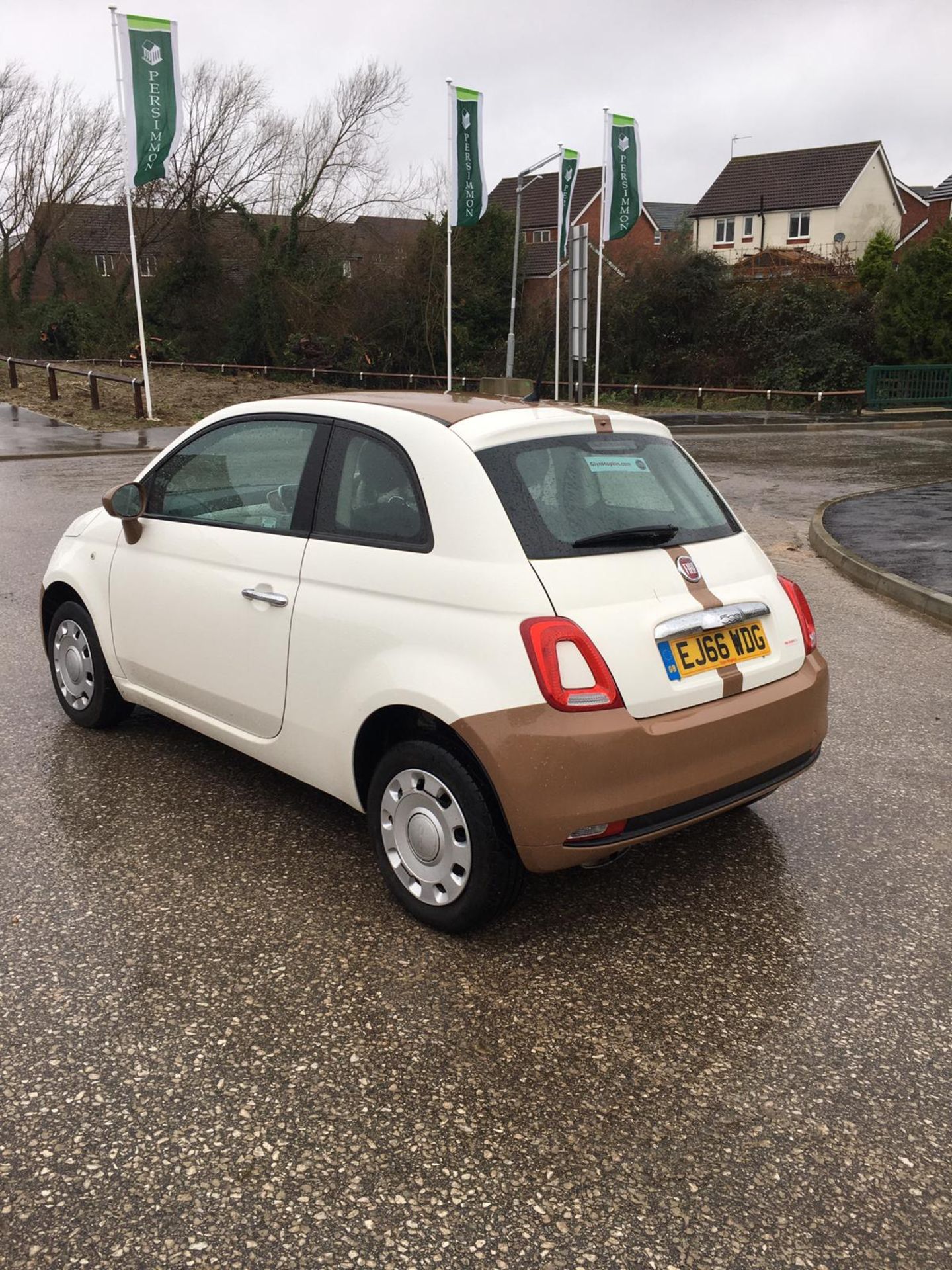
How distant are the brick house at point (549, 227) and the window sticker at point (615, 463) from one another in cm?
3892

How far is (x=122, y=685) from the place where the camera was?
4.77 meters

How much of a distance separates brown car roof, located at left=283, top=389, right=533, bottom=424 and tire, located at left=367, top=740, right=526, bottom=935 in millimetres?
1111

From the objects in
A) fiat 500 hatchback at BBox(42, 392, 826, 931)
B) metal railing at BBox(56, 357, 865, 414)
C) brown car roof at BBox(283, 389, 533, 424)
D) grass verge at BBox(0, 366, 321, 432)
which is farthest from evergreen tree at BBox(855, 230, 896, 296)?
fiat 500 hatchback at BBox(42, 392, 826, 931)

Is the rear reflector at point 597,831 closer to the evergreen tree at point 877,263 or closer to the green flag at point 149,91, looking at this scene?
the green flag at point 149,91

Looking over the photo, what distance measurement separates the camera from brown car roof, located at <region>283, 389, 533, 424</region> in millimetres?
3602

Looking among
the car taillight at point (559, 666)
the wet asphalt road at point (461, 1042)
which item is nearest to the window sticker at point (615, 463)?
the car taillight at point (559, 666)

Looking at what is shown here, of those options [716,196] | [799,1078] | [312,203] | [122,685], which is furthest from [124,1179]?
[716,196]

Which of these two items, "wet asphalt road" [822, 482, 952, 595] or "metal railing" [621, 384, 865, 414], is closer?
"wet asphalt road" [822, 482, 952, 595]

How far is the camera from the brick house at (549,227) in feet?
140

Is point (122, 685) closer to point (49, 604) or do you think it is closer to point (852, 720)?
point (49, 604)

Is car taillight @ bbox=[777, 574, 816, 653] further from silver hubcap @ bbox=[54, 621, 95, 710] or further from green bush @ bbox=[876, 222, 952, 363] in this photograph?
green bush @ bbox=[876, 222, 952, 363]

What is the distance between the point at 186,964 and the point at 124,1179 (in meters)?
0.88

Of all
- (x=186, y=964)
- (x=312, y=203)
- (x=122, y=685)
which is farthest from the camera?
(x=312, y=203)

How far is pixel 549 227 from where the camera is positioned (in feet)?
179
